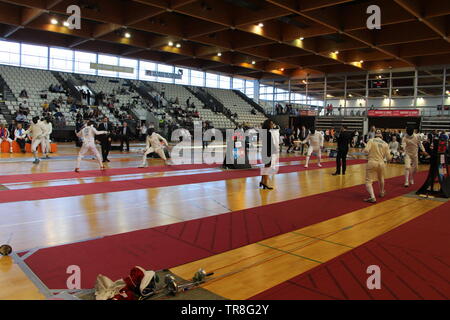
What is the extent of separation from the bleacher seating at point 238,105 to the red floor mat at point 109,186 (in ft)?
73.9

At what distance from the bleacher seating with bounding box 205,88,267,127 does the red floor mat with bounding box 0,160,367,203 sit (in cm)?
2251

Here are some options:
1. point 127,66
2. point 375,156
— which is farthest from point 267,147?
point 127,66

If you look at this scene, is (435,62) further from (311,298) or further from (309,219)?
(311,298)

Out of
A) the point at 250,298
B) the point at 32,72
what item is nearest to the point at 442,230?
the point at 250,298

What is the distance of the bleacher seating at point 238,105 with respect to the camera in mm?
33906

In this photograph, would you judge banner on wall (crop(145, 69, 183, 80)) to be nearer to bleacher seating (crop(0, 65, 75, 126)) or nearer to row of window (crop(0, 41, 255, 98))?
row of window (crop(0, 41, 255, 98))

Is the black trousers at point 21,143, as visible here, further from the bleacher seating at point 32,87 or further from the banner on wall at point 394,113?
the banner on wall at point 394,113

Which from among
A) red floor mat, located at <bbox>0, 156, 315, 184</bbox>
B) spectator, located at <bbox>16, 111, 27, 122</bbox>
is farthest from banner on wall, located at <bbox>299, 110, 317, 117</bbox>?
spectator, located at <bbox>16, 111, 27, 122</bbox>

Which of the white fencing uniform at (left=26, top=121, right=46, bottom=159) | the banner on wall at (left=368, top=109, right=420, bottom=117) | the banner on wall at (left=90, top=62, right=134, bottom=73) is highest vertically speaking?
the banner on wall at (left=90, top=62, right=134, bottom=73)

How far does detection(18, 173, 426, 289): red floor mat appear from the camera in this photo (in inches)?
141

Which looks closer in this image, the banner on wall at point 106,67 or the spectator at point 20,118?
the spectator at point 20,118

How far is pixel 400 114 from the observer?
28250 mm

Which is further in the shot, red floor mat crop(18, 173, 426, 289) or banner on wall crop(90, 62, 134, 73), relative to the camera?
banner on wall crop(90, 62, 134, 73)

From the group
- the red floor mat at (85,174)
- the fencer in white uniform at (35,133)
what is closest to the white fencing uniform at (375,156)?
the red floor mat at (85,174)
